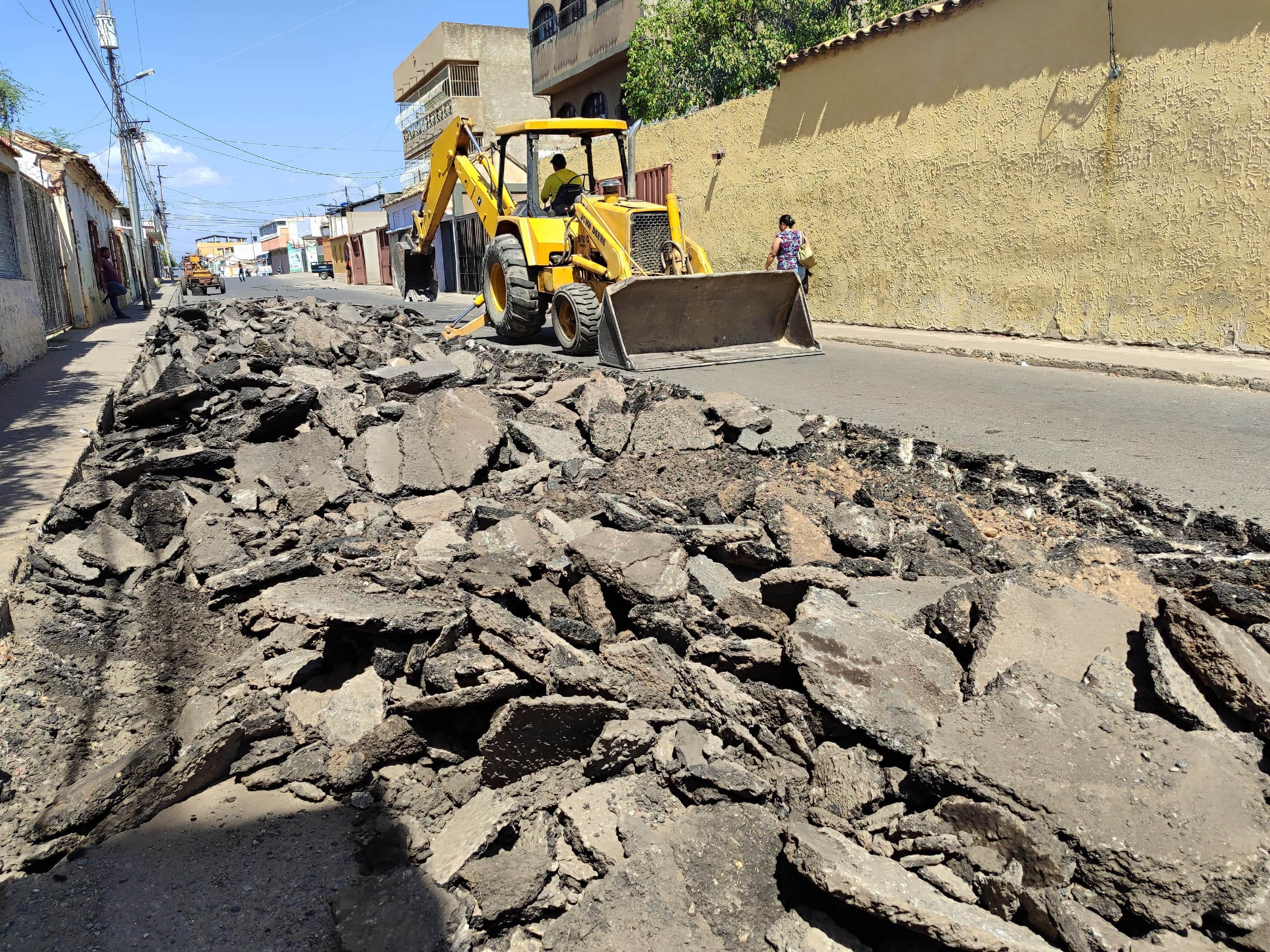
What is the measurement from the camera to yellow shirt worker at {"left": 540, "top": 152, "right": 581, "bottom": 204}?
11125mm

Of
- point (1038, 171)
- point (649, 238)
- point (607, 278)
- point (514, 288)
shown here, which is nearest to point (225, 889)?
point (649, 238)

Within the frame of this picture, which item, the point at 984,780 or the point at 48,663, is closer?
the point at 984,780

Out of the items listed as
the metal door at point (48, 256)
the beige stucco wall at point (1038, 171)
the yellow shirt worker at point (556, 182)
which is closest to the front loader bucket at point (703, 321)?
the yellow shirt worker at point (556, 182)

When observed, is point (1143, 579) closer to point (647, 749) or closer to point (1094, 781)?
point (1094, 781)

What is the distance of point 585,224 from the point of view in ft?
32.8

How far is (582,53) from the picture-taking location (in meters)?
26.3

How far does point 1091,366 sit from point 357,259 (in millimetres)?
47274

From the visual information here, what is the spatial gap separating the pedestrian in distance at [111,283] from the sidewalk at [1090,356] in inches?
729

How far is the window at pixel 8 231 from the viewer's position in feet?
40.5

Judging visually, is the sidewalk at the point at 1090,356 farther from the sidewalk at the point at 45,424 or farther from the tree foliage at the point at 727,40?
the sidewalk at the point at 45,424

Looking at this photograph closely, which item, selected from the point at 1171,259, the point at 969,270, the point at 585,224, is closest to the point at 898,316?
the point at 969,270

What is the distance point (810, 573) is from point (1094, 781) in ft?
4.25

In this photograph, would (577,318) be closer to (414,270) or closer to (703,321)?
(703,321)

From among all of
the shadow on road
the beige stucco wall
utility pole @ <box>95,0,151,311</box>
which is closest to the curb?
the beige stucco wall
